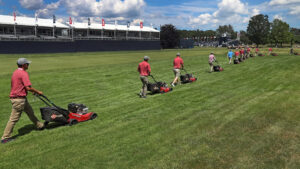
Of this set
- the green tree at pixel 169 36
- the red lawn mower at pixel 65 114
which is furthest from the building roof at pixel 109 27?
the red lawn mower at pixel 65 114

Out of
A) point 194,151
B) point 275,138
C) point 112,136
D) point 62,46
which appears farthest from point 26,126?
point 62,46

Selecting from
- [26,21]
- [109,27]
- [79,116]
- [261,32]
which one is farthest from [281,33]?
[79,116]

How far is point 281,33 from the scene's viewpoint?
101m

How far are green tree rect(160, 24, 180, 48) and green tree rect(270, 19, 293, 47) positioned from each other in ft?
143

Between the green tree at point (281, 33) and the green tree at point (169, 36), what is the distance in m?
43.7

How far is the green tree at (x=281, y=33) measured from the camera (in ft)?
329

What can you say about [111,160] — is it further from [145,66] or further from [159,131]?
[145,66]

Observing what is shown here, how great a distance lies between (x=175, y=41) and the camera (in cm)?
10225

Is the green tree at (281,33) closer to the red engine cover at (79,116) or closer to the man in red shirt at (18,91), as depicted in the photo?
the red engine cover at (79,116)

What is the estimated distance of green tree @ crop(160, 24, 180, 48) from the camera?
101 meters

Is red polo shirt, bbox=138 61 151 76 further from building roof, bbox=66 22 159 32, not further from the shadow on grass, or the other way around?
building roof, bbox=66 22 159 32

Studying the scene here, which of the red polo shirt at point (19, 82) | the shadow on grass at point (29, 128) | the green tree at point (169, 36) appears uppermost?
the green tree at point (169, 36)

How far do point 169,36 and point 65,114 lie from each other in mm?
96156

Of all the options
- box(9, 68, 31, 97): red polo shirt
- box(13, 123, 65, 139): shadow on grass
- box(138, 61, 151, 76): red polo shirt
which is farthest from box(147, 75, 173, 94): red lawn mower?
box(9, 68, 31, 97): red polo shirt
